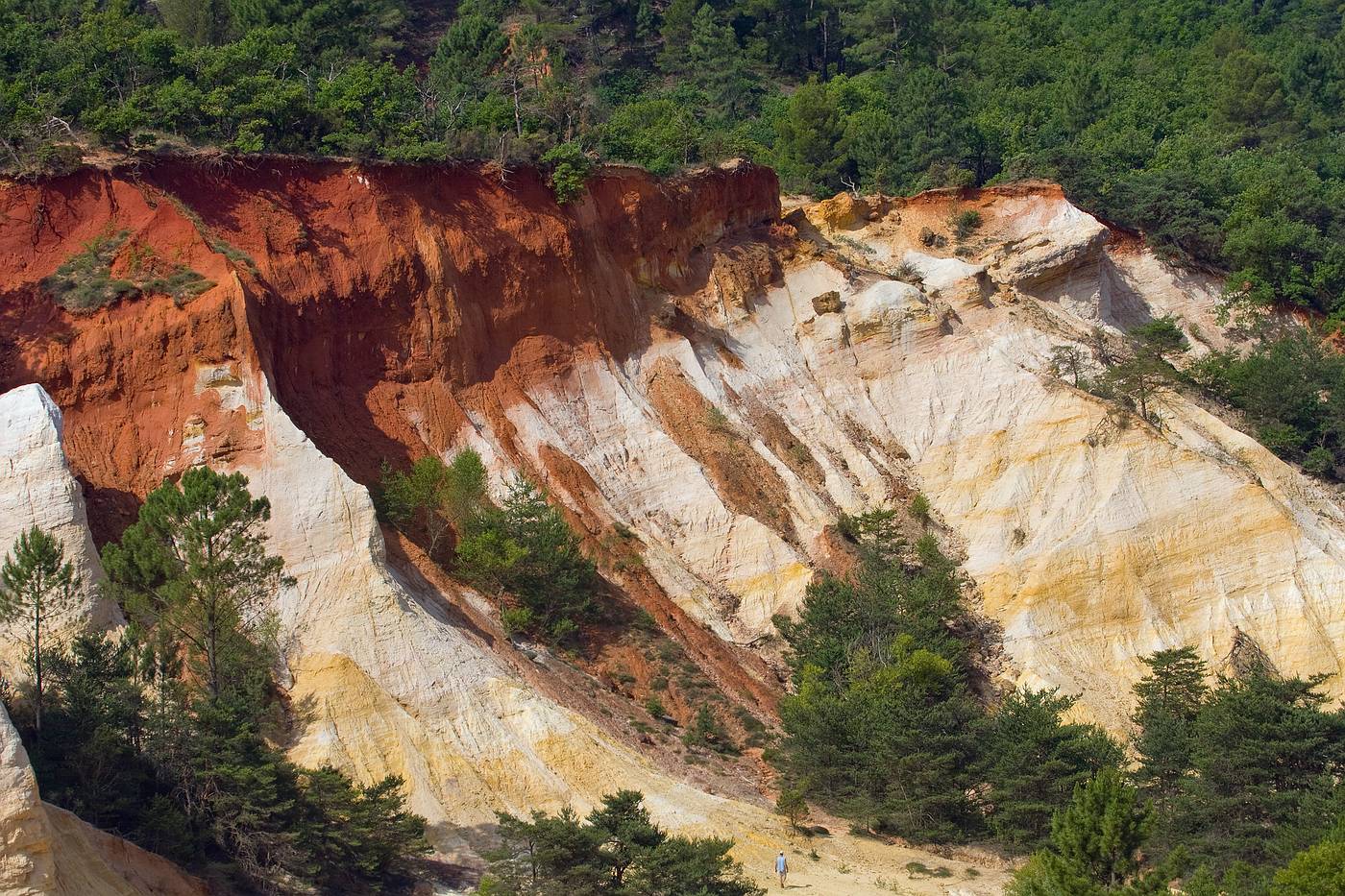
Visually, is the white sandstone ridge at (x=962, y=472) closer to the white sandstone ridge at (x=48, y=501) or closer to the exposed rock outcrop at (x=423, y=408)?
the exposed rock outcrop at (x=423, y=408)

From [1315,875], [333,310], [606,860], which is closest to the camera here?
[1315,875]

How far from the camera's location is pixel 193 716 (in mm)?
29500

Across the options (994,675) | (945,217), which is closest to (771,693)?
(994,675)

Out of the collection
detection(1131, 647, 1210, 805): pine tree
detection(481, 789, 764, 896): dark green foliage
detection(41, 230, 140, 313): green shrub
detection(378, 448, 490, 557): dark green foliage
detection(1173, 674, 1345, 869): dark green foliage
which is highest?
detection(41, 230, 140, 313): green shrub

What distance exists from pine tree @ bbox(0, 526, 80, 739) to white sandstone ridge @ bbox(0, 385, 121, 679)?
0.53 m

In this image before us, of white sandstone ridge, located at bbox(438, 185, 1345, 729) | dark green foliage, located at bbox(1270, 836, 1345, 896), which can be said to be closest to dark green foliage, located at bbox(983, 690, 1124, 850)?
white sandstone ridge, located at bbox(438, 185, 1345, 729)

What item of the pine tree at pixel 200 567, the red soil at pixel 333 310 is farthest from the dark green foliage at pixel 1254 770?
the pine tree at pixel 200 567

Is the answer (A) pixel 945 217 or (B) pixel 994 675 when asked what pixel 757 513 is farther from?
(A) pixel 945 217

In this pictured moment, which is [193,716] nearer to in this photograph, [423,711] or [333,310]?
[423,711]

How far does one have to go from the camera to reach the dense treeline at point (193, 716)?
27.7 metres

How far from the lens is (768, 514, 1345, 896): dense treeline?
107 ft

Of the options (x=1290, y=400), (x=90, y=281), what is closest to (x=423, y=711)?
(x=90, y=281)

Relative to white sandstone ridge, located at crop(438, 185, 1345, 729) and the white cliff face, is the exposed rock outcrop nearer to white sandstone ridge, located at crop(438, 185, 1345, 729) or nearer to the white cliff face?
white sandstone ridge, located at crop(438, 185, 1345, 729)

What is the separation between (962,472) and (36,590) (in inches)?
961
